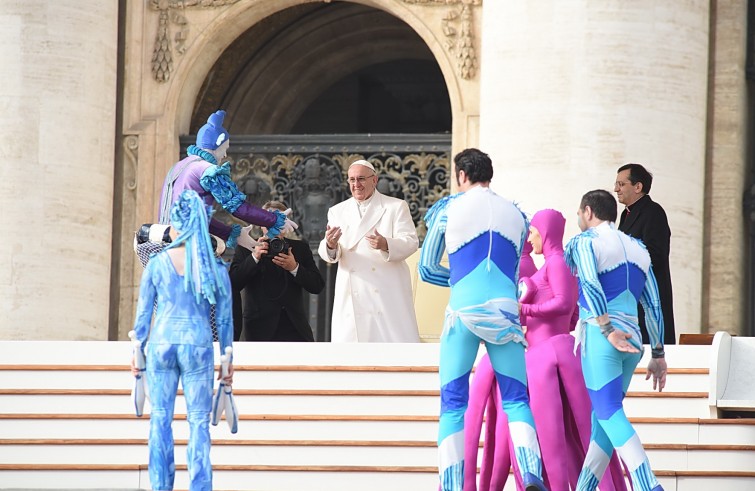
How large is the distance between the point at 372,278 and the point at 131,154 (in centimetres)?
503

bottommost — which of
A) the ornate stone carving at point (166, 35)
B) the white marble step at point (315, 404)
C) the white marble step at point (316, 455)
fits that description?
the white marble step at point (316, 455)

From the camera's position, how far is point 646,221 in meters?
11.2

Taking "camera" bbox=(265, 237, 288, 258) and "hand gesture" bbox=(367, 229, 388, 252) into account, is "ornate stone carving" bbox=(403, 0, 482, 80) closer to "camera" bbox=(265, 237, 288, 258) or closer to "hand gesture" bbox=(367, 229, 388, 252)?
"camera" bbox=(265, 237, 288, 258)

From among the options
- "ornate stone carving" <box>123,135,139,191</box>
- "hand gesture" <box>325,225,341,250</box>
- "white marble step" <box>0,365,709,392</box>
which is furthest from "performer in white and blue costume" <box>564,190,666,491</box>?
"ornate stone carving" <box>123,135,139,191</box>

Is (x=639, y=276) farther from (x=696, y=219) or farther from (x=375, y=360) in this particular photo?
(x=696, y=219)

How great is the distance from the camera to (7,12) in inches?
598

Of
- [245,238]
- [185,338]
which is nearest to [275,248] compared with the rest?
[245,238]

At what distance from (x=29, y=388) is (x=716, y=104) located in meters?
6.89

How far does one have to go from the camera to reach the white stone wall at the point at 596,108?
13.9 metres

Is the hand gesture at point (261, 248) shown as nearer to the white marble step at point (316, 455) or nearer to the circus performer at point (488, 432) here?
the white marble step at point (316, 455)

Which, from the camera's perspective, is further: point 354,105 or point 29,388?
point 354,105

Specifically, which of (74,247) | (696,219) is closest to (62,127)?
(74,247)

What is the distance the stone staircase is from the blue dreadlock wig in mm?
1648

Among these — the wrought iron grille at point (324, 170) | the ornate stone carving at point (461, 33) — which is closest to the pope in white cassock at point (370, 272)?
the wrought iron grille at point (324, 170)
